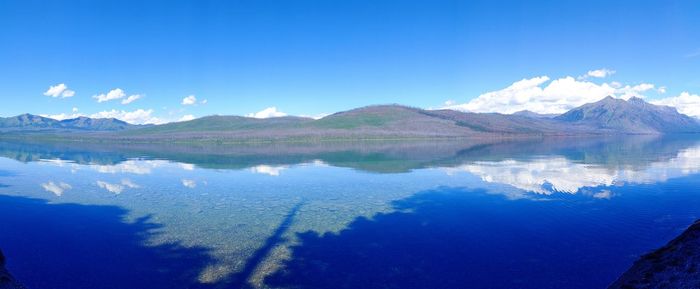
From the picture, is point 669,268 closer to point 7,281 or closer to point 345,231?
point 345,231

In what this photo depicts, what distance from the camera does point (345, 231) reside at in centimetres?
2250

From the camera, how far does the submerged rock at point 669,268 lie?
12.6 metres

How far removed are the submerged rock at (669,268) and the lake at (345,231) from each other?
31.6 inches

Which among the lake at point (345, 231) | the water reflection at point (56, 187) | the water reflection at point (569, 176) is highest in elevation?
the water reflection at point (56, 187)

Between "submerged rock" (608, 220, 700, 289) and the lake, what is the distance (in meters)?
0.80

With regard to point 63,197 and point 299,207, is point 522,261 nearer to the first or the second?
point 299,207

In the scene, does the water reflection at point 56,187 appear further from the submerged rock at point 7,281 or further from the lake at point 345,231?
the submerged rock at point 7,281

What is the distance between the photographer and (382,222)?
80.9 feet

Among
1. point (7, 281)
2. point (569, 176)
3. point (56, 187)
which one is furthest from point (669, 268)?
point (56, 187)

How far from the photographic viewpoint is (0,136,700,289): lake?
15945 mm

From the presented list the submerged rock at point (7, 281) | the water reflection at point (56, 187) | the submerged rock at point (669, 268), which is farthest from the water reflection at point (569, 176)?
the water reflection at point (56, 187)

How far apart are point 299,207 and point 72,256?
1469 cm

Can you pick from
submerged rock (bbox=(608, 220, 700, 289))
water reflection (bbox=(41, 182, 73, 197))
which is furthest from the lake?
submerged rock (bbox=(608, 220, 700, 289))

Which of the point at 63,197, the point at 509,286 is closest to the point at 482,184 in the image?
the point at 509,286
